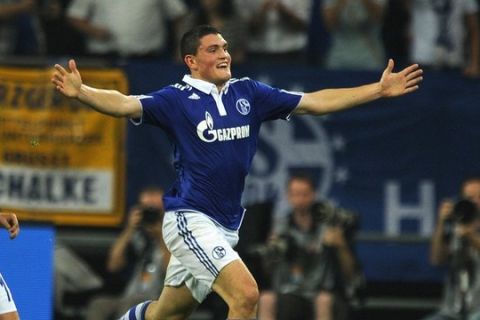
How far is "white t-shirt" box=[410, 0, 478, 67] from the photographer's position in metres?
14.8

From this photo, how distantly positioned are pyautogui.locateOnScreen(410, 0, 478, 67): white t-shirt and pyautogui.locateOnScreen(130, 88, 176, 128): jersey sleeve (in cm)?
486

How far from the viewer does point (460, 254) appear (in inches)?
517

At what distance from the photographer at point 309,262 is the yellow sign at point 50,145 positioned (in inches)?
78.6

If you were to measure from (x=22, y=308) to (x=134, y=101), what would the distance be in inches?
74.3

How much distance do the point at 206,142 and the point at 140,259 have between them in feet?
11.4

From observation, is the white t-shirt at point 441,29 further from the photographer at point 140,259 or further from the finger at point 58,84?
the finger at point 58,84

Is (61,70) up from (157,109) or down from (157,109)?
up

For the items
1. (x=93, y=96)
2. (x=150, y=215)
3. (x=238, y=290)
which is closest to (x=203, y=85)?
(x=93, y=96)

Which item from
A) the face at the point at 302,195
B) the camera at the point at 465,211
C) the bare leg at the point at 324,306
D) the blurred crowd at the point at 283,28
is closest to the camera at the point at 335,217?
the face at the point at 302,195

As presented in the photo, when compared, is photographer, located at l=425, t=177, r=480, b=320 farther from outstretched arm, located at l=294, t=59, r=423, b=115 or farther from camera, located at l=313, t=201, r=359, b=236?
outstretched arm, located at l=294, t=59, r=423, b=115

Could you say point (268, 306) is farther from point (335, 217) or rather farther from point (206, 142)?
point (206, 142)

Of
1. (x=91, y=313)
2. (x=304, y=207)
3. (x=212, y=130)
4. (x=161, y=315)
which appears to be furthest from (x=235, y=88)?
(x=91, y=313)

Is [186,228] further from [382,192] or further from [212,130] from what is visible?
[382,192]

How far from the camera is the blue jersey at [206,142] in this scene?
34.2 feet
